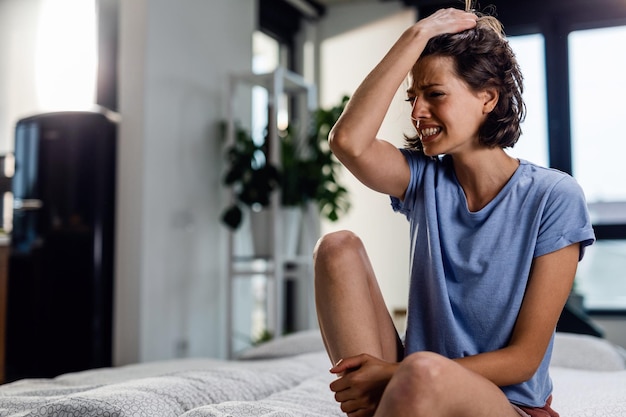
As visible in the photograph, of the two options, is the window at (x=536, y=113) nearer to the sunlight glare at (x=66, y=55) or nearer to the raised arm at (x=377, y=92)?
the sunlight glare at (x=66, y=55)

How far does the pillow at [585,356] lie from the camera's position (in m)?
2.32

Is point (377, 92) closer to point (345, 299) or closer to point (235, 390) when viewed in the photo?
point (345, 299)

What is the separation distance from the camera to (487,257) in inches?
48.3

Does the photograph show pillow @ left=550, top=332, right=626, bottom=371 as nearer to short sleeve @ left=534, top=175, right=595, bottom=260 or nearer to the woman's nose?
Result: short sleeve @ left=534, top=175, right=595, bottom=260

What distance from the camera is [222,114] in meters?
3.93

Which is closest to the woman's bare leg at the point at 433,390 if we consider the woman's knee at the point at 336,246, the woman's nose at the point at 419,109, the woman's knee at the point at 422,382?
the woman's knee at the point at 422,382

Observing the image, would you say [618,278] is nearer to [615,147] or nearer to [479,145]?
[615,147]

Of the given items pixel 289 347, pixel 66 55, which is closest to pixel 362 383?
pixel 289 347

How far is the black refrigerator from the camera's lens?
3.11 metres

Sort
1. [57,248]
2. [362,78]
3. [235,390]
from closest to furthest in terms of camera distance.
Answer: [235,390]
[57,248]
[362,78]

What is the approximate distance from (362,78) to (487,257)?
3798 mm

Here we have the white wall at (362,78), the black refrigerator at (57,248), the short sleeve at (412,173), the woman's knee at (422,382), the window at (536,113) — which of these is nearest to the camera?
the woman's knee at (422,382)

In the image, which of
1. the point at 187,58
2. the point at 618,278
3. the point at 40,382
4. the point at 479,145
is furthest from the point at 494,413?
the point at 618,278

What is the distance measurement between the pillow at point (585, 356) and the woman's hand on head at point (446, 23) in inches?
57.0
